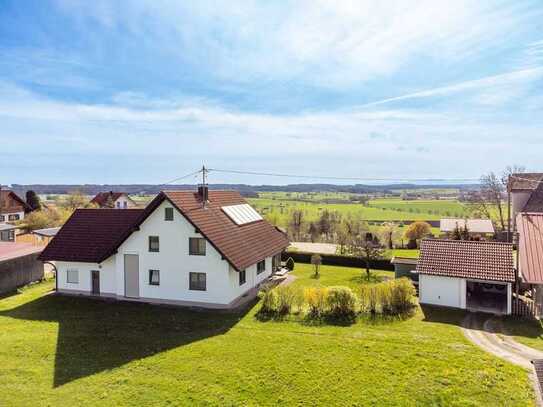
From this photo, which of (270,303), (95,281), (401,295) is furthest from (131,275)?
(401,295)

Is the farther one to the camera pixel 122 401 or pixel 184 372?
pixel 184 372

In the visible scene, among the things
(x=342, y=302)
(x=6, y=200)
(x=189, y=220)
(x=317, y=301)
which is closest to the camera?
(x=342, y=302)

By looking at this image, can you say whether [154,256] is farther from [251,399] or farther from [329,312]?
[251,399]

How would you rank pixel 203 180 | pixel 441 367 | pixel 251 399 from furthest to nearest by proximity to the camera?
1. pixel 203 180
2. pixel 441 367
3. pixel 251 399

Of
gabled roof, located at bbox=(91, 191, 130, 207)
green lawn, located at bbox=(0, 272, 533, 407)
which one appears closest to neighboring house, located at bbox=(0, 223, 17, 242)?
green lawn, located at bbox=(0, 272, 533, 407)

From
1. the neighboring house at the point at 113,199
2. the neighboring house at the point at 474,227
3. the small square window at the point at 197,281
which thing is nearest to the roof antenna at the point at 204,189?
the small square window at the point at 197,281

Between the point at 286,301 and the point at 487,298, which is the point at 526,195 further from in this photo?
the point at 286,301

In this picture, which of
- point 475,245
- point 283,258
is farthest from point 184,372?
point 283,258

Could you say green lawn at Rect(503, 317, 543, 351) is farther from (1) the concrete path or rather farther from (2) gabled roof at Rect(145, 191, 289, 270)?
(2) gabled roof at Rect(145, 191, 289, 270)
